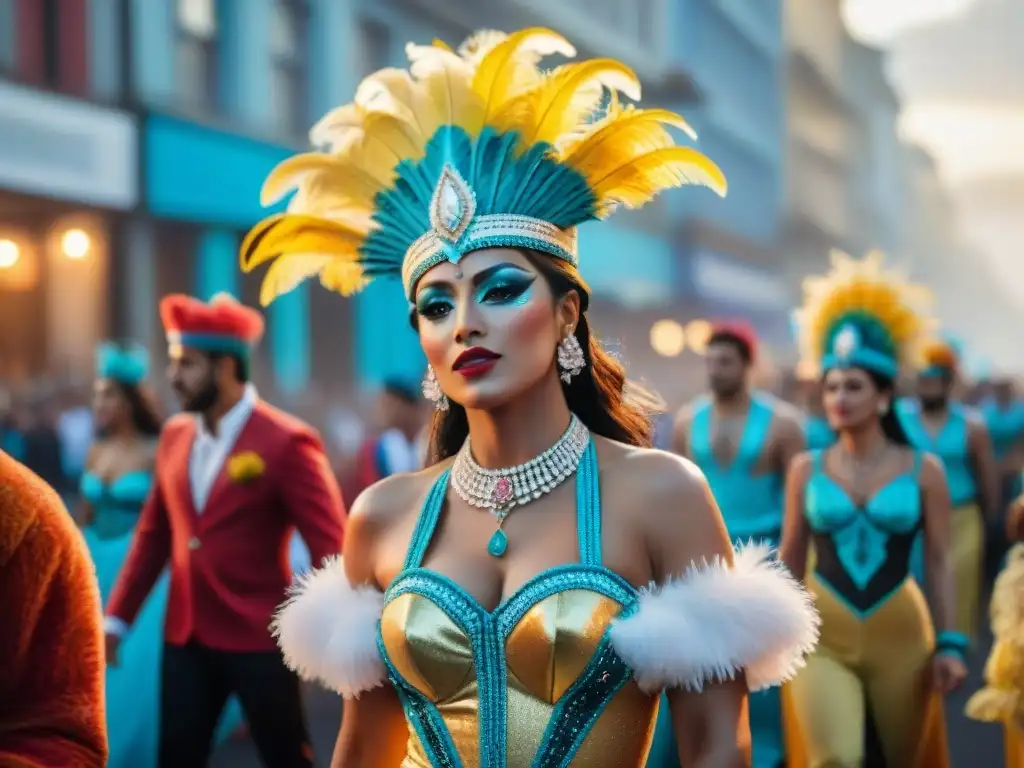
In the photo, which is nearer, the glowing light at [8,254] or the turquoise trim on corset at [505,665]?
the turquoise trim on corset at [505,665]

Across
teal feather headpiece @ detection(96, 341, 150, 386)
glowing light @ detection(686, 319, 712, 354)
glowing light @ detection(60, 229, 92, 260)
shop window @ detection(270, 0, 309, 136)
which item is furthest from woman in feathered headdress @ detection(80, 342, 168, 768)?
glowing light @ detection(686, 319, 712, 354)

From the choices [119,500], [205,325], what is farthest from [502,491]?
[119,500]

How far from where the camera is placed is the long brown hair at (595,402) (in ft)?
10.9

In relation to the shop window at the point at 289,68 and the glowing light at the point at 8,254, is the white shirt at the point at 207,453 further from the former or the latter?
the shop window at the point at 289,68

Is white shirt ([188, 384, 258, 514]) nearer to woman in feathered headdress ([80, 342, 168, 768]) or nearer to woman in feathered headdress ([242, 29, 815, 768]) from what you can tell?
woman in feathered headdress ([80, 342, 168, 768])

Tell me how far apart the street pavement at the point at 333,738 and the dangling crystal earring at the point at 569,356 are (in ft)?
15.0

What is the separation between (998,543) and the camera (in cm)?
1356

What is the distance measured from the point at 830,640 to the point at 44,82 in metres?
11.0

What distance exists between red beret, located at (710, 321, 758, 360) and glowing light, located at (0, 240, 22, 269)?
7.56 metres

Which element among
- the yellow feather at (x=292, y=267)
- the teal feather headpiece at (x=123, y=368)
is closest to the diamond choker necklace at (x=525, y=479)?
the yellow feather at (x=292, y=267)

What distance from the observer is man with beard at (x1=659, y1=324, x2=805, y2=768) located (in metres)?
7.68

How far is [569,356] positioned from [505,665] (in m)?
0.67

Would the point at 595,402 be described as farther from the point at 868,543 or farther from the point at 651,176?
the point at 868,543

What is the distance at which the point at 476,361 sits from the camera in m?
3.04
